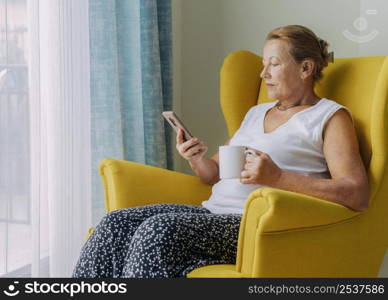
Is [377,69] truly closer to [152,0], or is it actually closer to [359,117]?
[359,117]

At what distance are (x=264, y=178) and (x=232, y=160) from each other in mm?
99

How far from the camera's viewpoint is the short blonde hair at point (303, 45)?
199cm

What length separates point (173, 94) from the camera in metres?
2.94

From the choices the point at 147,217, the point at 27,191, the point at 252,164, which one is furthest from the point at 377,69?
the point at 27,191

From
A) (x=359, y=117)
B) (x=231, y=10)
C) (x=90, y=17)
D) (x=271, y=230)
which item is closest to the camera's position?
(x=271, y=230)

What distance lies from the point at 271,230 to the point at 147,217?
445 mm

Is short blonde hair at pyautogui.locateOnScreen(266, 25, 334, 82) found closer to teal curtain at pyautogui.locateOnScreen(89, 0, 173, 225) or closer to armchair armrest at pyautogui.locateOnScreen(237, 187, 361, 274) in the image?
armchair armrest at pyautogui.locateOnScreen(237, 187, 361, 274)

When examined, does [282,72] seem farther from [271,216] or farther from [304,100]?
[271,216]

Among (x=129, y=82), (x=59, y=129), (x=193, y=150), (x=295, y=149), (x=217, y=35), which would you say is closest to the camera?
(x=295, y=149)

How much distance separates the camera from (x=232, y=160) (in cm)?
177

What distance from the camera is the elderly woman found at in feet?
5.49

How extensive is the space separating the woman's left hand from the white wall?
0.98m

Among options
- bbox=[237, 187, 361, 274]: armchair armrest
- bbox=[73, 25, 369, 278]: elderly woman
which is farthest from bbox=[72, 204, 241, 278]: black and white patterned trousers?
bbox=[237, 187, 361, 274]: armchair armrest

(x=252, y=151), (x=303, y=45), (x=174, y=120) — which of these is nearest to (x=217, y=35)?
(x=303, y=45)
